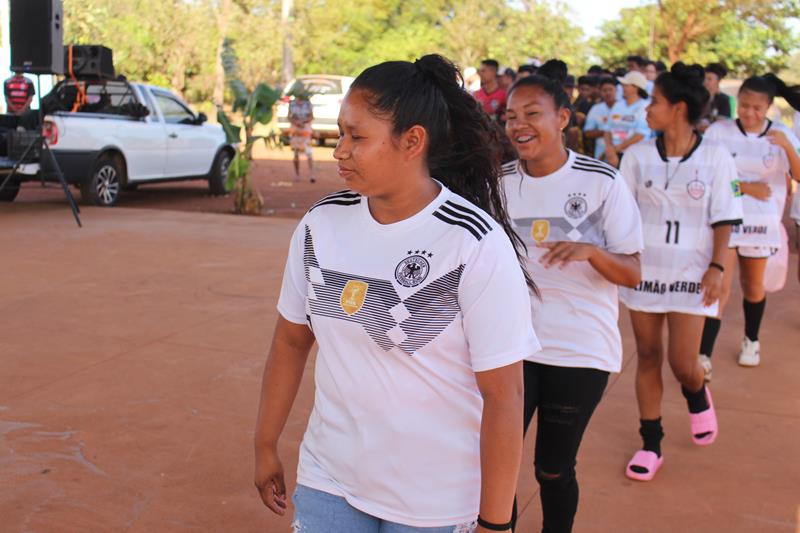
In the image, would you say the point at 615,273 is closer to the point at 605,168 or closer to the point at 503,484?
the point at 605,168

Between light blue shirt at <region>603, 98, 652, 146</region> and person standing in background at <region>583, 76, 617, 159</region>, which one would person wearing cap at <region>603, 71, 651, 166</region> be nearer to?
light blue shirt at <region>603, 98, 652, 146</region>

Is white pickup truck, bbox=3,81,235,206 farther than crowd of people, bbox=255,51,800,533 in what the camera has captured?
Yes

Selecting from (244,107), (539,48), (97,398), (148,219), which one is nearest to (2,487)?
(97,398)

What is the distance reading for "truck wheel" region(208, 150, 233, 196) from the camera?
1634 centimetres

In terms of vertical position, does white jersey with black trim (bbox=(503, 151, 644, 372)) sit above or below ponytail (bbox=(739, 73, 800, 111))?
below

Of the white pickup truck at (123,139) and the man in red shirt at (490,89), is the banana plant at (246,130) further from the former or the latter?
the man in red shirt at (490,89)

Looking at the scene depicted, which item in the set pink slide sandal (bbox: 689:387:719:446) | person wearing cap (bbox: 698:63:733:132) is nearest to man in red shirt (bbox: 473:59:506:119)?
person wearing cap (bbox: 698:63:733:132)

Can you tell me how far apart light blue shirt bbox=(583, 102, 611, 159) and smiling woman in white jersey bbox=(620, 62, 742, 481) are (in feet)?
23.7

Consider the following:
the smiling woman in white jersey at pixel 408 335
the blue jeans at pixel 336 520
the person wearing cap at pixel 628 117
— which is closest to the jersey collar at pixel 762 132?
the person wearing cap at pixel 628 117

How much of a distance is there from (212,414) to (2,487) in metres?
1.22

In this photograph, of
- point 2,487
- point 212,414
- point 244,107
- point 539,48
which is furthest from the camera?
point 539,48

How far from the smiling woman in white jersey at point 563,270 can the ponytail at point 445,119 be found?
2.49 ft

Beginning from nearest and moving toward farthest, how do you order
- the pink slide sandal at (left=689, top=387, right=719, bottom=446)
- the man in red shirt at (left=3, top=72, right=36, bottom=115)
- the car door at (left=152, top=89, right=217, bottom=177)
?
the pink slide sandal at (left=689, top=387, right=719, bottom=446) → the man in red shirt at (left=3, top=72, right=36, bottom=115) → the car door at (left=152, top=89, right=217, bottom=177)

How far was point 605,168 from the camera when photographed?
138 inches
